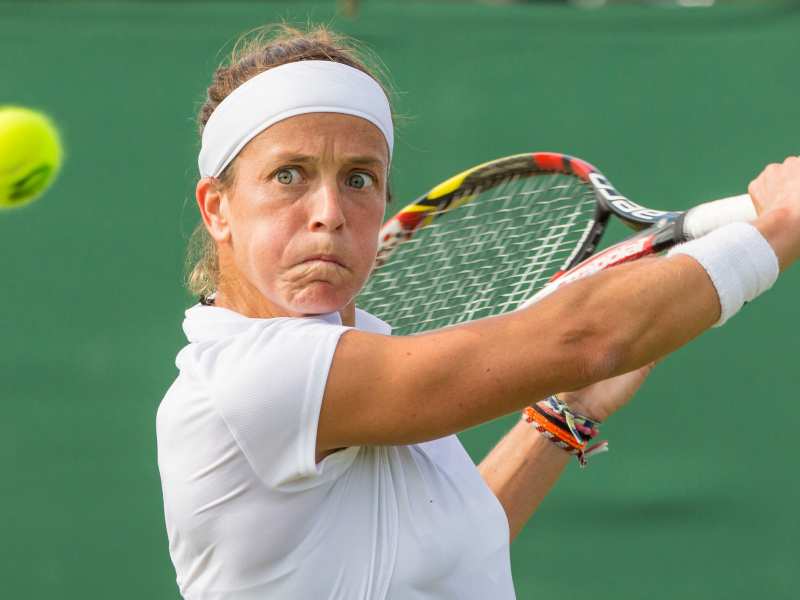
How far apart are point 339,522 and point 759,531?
207 centimetres

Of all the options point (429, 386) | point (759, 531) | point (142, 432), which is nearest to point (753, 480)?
point (759, 531)

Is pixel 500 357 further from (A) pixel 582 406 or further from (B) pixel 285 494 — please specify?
(A) pixel 582 406

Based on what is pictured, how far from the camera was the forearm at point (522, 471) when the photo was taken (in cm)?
213

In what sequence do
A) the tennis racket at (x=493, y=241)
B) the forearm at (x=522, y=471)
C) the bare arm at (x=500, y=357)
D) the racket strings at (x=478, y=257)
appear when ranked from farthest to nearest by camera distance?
the racket strings at (x=478, y=257) → the tennis racket at (x=493, y=241) → the forearm at (x=522, y=471) → the bare arm at (x=500, y=357)

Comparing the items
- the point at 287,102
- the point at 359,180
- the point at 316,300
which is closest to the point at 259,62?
the point at 287,102

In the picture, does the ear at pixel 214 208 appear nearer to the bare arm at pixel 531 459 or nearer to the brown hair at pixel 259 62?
the brown hair at pixel 259 62

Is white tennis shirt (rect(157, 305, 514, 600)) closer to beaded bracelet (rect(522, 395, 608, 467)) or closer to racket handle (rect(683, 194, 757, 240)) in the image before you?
beaded bracelet (rect(522, 395, 608, 467))

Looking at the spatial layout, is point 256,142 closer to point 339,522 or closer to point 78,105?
point 339,522

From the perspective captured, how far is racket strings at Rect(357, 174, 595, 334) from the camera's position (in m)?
2.56

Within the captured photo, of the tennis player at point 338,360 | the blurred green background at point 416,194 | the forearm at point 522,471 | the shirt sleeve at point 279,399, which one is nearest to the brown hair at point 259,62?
the tennis player at point 338,360

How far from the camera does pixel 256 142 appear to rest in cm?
179

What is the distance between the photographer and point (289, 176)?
175cm

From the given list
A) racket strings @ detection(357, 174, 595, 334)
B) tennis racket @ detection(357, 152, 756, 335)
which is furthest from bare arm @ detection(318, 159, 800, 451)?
racket strings @ detection(357, 174, 595, 334)

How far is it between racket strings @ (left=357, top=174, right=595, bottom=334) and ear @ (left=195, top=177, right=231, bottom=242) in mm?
662
